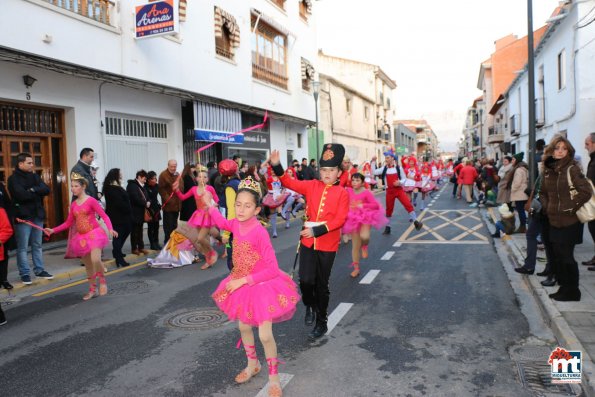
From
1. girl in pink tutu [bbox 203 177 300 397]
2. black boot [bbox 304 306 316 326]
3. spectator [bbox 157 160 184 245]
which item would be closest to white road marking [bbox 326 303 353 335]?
black boot [bbox 304 306 316 326]

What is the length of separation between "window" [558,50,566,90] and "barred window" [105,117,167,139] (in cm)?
1640

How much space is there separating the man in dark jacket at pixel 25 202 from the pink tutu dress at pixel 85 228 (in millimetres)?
1245

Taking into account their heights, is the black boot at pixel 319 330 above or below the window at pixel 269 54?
below

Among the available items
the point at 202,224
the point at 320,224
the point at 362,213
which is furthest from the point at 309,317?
the point at 202,224

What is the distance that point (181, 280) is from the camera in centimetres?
782

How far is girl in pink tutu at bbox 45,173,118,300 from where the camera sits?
22.1 feet

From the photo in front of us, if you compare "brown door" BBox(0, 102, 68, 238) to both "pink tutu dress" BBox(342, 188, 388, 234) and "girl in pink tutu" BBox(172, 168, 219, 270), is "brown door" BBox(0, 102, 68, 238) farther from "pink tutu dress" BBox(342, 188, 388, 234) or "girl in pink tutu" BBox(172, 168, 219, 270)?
"pink tutu dress" BBox(342, 188, 388, 234)

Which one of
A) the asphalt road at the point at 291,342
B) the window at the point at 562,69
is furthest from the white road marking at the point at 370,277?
the window at the point at 562,69

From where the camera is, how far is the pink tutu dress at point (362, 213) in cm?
807

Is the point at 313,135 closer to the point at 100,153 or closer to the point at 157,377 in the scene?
the point at 100,153

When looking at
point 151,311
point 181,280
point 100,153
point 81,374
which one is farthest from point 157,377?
point 100,153

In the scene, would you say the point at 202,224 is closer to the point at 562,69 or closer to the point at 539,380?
the point at 539,380

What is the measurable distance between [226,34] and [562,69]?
14278mm

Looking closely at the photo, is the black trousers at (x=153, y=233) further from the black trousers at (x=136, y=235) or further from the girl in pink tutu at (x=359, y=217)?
the girl in pink tutu at (x=359, y=217)
